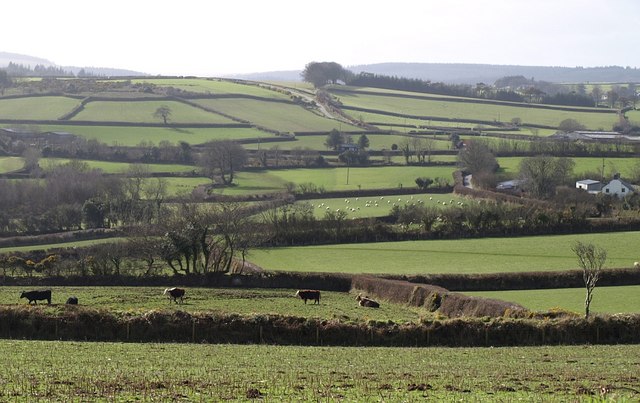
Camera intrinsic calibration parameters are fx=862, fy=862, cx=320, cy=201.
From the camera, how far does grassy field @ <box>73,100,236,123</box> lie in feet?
488

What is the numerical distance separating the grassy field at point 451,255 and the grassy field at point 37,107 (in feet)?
305

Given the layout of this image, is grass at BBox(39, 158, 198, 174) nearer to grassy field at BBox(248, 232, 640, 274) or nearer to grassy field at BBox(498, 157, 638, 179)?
grassy field at BBox(498, 157, 638, 179)

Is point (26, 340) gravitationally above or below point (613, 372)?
below

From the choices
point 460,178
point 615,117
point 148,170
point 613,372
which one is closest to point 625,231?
point 460,178

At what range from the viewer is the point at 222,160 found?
362ft

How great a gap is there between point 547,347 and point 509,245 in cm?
3387

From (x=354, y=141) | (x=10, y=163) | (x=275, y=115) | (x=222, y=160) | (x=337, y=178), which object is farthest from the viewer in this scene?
(x=275, y=115)

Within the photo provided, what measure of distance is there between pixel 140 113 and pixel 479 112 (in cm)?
7194

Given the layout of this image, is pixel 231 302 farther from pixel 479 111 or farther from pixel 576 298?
pixel 479 111

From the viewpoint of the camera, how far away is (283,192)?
97500 mm

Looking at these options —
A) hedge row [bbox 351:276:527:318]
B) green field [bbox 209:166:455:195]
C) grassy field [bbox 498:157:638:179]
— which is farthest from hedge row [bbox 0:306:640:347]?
grassy field [bbox 498:157:638:179]

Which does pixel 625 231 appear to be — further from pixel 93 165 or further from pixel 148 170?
pixel 93 165

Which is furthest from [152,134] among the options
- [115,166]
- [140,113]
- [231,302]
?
[231,302]

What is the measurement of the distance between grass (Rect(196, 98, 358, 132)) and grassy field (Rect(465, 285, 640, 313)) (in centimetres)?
9933
